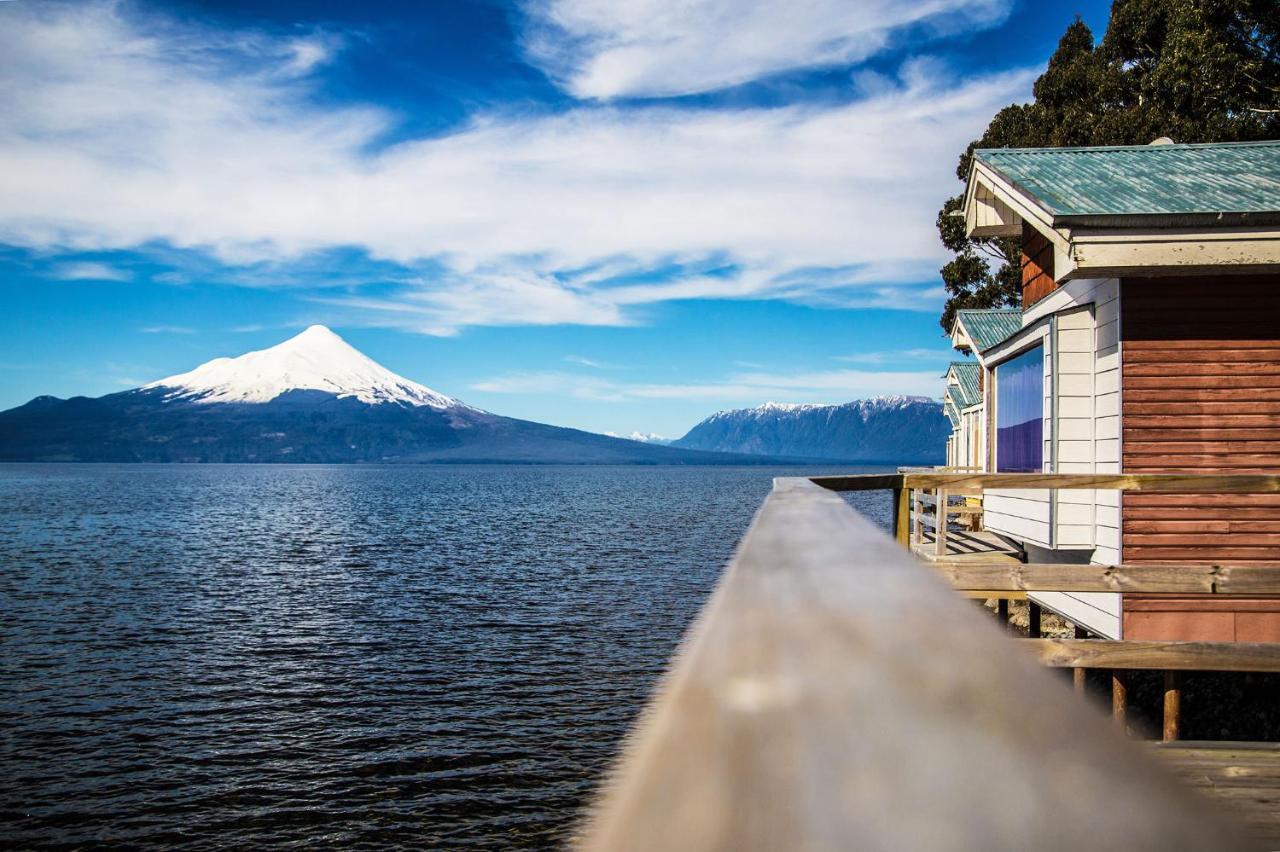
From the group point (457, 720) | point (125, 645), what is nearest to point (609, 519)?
point (125, 645)

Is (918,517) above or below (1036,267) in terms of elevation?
below

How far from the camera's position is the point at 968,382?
4300cm

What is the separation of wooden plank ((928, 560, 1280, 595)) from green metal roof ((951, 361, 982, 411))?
33.3 metres

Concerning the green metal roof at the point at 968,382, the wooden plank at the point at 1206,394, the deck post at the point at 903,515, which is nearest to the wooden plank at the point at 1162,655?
the deck post at the point at 903,515

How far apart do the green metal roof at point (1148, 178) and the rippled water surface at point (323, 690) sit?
11.8 m

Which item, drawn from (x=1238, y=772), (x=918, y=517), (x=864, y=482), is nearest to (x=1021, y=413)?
(x=918, y=517)

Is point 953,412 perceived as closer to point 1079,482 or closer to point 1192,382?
point 1192,382

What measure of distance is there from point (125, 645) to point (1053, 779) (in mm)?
28873

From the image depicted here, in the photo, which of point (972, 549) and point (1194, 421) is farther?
point (972, 549)

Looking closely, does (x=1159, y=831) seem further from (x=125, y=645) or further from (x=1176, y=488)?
(x=125, y=645)

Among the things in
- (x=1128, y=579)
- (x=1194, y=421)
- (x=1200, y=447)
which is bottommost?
(x=1128, y=579)

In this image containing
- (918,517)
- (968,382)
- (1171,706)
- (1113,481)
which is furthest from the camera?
(968,382)

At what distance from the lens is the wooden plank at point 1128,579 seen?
21.4 feet

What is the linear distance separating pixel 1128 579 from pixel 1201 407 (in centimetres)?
669
